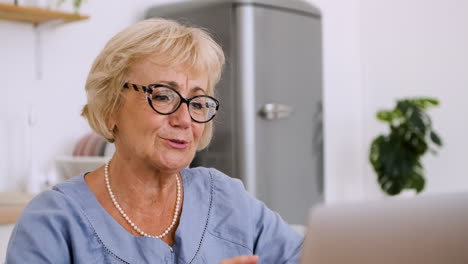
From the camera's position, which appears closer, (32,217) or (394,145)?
(32,217)

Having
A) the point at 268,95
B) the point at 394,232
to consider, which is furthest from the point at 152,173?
the point at 268,95

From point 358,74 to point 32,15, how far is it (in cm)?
296

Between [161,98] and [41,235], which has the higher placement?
[161,98]

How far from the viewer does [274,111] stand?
3529 mm

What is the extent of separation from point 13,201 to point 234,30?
55.8 inches

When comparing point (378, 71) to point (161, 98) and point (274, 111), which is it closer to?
point (274, 111)

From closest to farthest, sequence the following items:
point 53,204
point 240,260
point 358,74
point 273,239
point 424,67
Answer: point 240,260, point 53,204, point 273,239, point 424,67, point 358,74

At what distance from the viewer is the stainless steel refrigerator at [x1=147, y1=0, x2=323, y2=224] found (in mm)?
3381

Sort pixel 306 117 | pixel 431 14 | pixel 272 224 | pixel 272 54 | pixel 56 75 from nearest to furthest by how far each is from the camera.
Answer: pixel 272 224
pixel 56 75
pixel 272 54
pixel 306 117
pixel 431 14

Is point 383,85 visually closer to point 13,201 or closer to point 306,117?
point 306,117

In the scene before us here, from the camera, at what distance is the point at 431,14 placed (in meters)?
4.91

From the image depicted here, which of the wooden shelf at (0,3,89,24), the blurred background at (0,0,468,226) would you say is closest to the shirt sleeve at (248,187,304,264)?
the wooden shelf at (0,3,89,24)

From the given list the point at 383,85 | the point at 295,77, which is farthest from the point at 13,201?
the point at 383,85

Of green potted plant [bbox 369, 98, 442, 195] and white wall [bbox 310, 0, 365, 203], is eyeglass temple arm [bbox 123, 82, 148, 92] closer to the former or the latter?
green potted plant [bbox 369, 98, 442, 195]
